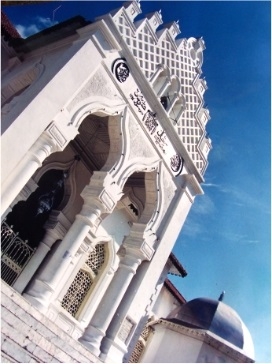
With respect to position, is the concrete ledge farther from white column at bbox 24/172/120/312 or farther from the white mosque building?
white column at bbox 24/172/120/312

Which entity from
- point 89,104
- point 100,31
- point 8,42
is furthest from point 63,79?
point 8,42

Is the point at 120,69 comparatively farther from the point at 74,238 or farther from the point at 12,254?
the point at 12,254

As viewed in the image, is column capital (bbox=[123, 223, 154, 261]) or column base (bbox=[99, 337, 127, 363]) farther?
column capital (bbox=[123, 223, 154, 261])

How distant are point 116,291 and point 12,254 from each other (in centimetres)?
279

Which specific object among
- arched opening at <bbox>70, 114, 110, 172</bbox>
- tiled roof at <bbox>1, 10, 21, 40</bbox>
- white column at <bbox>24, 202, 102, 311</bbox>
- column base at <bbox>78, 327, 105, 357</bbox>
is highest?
tiled roof at <bbox>1, 10, 21, 40</bbox>

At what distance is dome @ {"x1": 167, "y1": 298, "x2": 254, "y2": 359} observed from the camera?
39.4 ft

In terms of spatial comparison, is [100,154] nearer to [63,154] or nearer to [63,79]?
[63,154]

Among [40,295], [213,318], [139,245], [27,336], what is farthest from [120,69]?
[213,318]

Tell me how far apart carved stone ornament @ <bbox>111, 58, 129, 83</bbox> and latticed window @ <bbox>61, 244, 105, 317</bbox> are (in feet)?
15.2

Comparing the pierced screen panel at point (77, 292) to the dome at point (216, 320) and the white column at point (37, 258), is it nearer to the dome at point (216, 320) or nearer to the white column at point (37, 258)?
the white column at point (37, 258)

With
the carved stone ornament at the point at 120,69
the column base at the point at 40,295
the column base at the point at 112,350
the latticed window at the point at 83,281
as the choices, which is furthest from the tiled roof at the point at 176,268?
the carved stone ornament at the point at 120,69

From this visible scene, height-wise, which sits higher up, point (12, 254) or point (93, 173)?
point (93, 173)

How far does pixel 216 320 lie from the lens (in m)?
12.3

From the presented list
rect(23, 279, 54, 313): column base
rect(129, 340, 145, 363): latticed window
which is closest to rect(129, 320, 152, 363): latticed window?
rect(129, 340, 145, 363): latticed window
